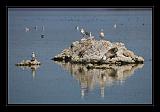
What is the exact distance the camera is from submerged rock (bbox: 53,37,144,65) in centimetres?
920

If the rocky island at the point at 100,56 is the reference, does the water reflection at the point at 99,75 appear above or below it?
below

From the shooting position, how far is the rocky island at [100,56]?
9.20m

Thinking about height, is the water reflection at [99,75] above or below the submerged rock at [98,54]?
below

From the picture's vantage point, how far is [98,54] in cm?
923

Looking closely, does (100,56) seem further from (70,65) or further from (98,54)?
(70,65)

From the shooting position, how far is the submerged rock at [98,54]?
9.20 meters

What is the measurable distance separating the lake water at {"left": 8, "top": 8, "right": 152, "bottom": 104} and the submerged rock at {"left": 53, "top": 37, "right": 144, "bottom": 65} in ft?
0.14

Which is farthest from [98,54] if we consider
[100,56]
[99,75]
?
[99,75]

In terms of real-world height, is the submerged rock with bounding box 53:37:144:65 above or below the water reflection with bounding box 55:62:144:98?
above

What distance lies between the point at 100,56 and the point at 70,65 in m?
0.26
